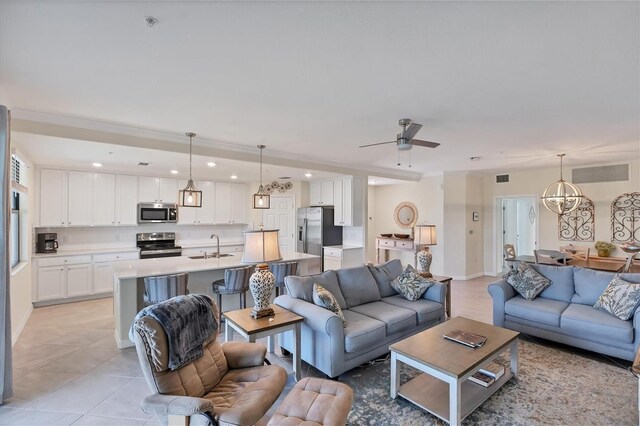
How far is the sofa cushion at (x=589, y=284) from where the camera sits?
3.71 metres

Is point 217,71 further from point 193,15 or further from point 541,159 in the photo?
point 541,159

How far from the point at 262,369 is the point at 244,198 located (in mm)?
5994

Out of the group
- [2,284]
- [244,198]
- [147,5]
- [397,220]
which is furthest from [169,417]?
[397,220]

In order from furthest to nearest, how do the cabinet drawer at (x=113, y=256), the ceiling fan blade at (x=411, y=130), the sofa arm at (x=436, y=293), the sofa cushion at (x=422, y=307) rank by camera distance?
the cabinet drawer at (x=113, y=256) < the sofa arm at (x=436, y=293) < the sofa cushion at (x=422, y=307) < the ceiling fan blade at (x=411, y=130)

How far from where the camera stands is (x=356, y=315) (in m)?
3.41

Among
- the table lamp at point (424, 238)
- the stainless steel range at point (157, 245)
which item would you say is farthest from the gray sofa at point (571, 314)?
the stainless steel range at point (157, 245)

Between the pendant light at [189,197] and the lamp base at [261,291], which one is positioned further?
the pendant light at [189,197]

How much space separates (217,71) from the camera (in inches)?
94.2

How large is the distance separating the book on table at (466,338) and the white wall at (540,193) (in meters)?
5.19

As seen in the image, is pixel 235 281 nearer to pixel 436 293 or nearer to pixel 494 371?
pixel 436 293

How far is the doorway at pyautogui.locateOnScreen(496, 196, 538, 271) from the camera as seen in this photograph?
778cm

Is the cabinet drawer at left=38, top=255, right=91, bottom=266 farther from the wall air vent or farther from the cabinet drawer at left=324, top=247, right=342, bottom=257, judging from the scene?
the wall air vent

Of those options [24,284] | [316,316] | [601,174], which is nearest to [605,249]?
[601,174]

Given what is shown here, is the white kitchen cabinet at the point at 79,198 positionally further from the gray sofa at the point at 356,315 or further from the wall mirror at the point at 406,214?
the wall mirror at the point at 406,214
